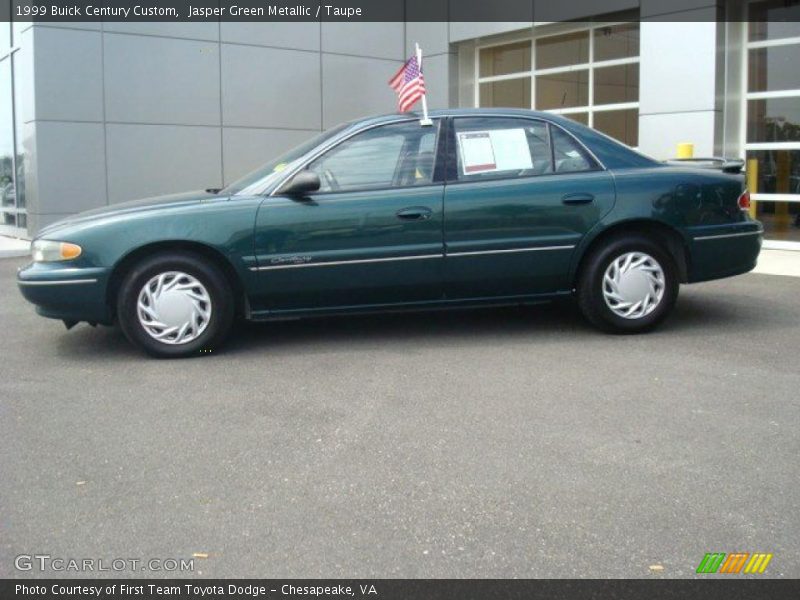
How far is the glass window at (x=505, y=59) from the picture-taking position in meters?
15.1

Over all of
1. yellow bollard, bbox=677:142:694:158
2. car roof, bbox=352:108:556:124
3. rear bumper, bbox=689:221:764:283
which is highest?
yellow bollard, bbox=677:142:694:158

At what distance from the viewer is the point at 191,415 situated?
180 inches

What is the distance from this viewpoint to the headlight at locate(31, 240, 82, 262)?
5.64m

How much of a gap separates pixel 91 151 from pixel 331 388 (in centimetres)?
978

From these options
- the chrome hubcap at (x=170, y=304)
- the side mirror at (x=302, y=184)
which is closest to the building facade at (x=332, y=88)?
the side mirror at (x=302, y=184)

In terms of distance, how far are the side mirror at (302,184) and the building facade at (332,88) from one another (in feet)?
25.2

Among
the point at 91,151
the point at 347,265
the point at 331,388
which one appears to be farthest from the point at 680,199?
the point at 91,151

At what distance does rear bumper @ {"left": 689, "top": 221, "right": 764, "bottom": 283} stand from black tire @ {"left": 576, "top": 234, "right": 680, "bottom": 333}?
19 centimetres

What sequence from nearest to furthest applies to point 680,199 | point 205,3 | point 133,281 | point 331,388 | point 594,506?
1. point 594,506
2. point 331,388
3. point 133,281
4. point 680,199
5. point 205,3

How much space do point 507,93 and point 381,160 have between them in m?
9.92

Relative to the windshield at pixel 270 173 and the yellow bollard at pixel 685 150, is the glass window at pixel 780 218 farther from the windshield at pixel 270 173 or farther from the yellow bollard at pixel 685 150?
the windshield at pixel 270 173

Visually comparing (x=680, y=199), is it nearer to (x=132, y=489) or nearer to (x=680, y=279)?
(x=680, y=279)

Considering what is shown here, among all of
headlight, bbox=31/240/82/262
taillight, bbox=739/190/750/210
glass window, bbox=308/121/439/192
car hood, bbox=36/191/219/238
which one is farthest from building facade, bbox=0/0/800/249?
headlight, bbox=31/240/82/262
